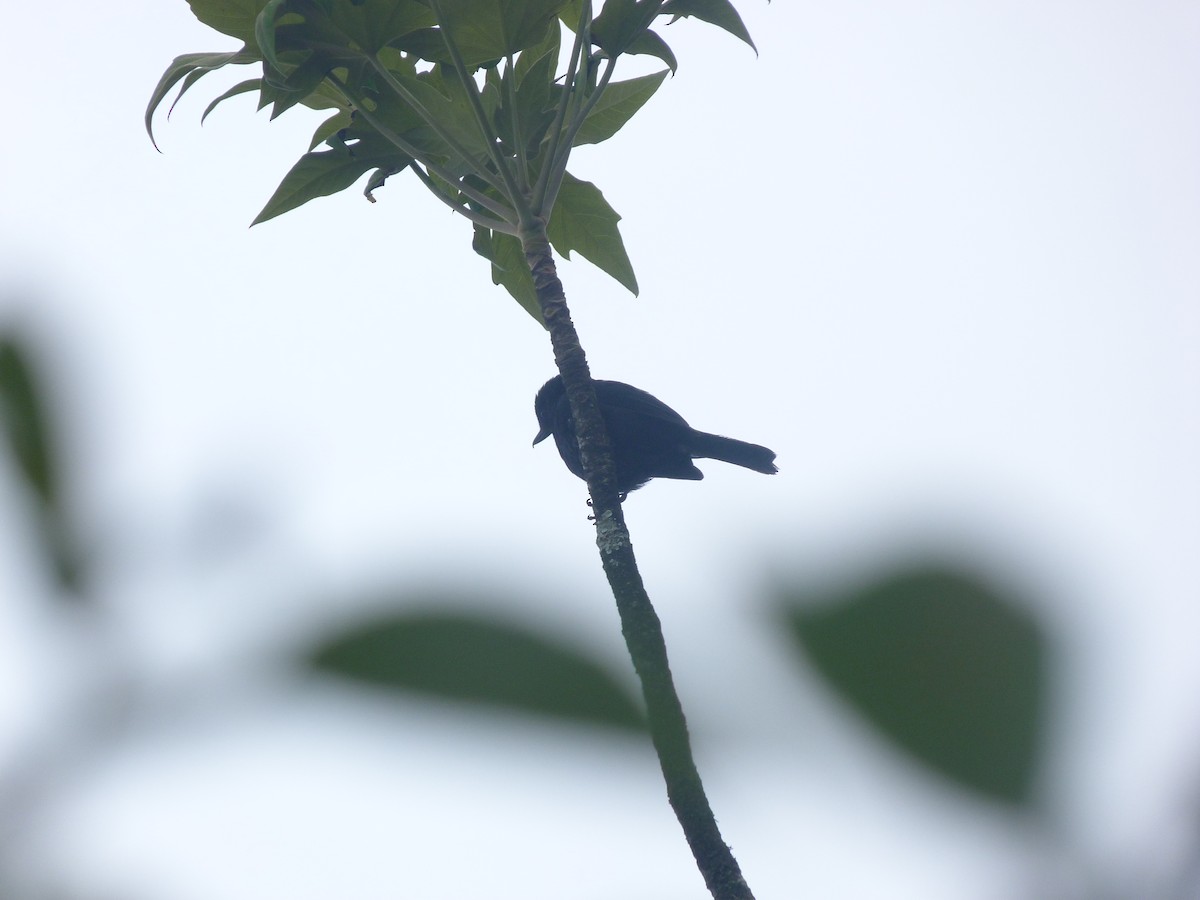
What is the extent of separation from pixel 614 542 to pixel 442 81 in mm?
1808

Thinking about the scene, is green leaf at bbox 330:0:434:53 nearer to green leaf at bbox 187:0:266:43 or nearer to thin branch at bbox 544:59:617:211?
green leaf at bbox 187:0:266:43

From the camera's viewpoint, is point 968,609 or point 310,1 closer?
point 968,609

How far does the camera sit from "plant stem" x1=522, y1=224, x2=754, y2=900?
2182 millimetres

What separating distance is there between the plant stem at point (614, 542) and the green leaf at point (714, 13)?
0.89 metres

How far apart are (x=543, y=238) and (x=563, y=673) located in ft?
10.1

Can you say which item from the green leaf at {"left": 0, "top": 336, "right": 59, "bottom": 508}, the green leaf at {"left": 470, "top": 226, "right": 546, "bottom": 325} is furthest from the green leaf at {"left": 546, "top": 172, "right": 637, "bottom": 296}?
the green leaf at {"left": 0, "top": 336, "right": 59, "bottom": 508}

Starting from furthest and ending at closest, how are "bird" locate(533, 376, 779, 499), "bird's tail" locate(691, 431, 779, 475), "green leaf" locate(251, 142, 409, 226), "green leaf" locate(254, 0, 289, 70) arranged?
"bird's tail" locate(691, 431, 779, 475)
"bird" locate(533, 376, 779, 499)
"green leaf" locate(251, 142, 409, 226)
"green leaf" locate(254, 0, 289, 70)

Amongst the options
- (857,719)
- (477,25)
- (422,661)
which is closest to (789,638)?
(857,719)

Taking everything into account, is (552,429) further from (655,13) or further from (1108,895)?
(1108,895)

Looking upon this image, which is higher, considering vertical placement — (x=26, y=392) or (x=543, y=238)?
(x=543, y=238)

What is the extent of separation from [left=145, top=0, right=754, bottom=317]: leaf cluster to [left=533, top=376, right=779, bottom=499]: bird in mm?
1894

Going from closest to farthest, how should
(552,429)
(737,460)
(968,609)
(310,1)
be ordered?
(968,609) → (310,1) → (552,429) → (737,460)

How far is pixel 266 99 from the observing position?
11.3 feet

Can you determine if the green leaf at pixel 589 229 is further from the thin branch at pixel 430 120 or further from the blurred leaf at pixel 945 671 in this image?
the blurred leaf at pixel 945 671
